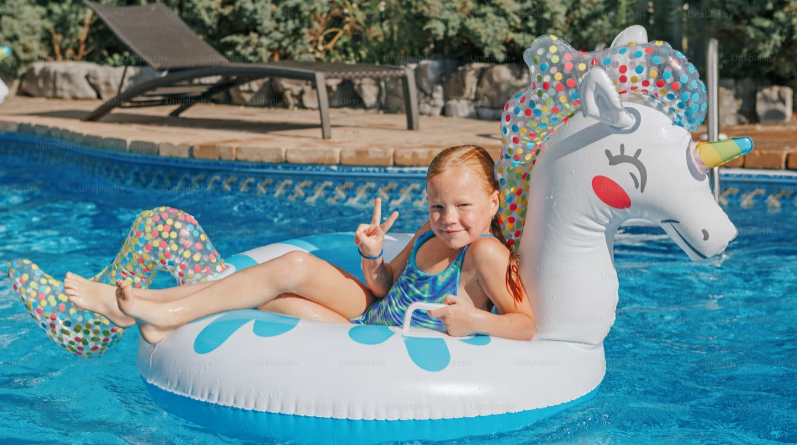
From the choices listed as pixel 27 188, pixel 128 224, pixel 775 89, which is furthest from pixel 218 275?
pixel 775 89

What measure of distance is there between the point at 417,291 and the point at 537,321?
0.43 metres

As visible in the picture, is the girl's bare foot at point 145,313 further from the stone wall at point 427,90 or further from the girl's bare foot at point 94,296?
the stone wall at point 427,90

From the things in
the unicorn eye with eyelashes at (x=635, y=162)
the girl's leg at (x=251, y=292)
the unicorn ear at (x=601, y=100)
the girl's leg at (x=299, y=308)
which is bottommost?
the girl's leg at (x=299, y=308)

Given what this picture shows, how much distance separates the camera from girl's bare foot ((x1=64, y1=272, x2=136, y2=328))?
2959mm

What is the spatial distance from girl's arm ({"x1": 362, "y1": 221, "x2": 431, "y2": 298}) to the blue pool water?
2.33 ft

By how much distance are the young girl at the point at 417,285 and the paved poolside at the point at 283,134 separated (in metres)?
3.23

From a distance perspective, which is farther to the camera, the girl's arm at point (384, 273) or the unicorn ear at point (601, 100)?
the girl's arm at point (384, 273)

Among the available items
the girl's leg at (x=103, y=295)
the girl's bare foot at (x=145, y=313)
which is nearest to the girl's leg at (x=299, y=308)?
the girl's leg at (x=103, y=295)

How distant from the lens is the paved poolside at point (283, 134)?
6.49 metres

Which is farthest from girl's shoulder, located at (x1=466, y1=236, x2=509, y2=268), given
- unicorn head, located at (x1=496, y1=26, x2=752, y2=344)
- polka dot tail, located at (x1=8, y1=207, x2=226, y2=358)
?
polka dot tail, located at (x1=8, y1=207, x2=226, y2=358)

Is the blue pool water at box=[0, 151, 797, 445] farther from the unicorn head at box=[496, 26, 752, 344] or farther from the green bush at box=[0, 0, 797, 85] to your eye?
the green bush at box=[0, 0, 797, 85]

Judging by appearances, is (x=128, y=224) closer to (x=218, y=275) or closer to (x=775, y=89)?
(x=218, y=275)

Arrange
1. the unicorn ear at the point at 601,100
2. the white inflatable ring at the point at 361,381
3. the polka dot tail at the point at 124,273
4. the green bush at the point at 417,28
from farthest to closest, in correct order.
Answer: the green bush at the point at 417,28, the polka dot tail at the point at 124,273, the white inflatable ring at the point at 361,381, the unicorn ear at the point at 601,100

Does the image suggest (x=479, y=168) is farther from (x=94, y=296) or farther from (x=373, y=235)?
(x=94, y=296)
